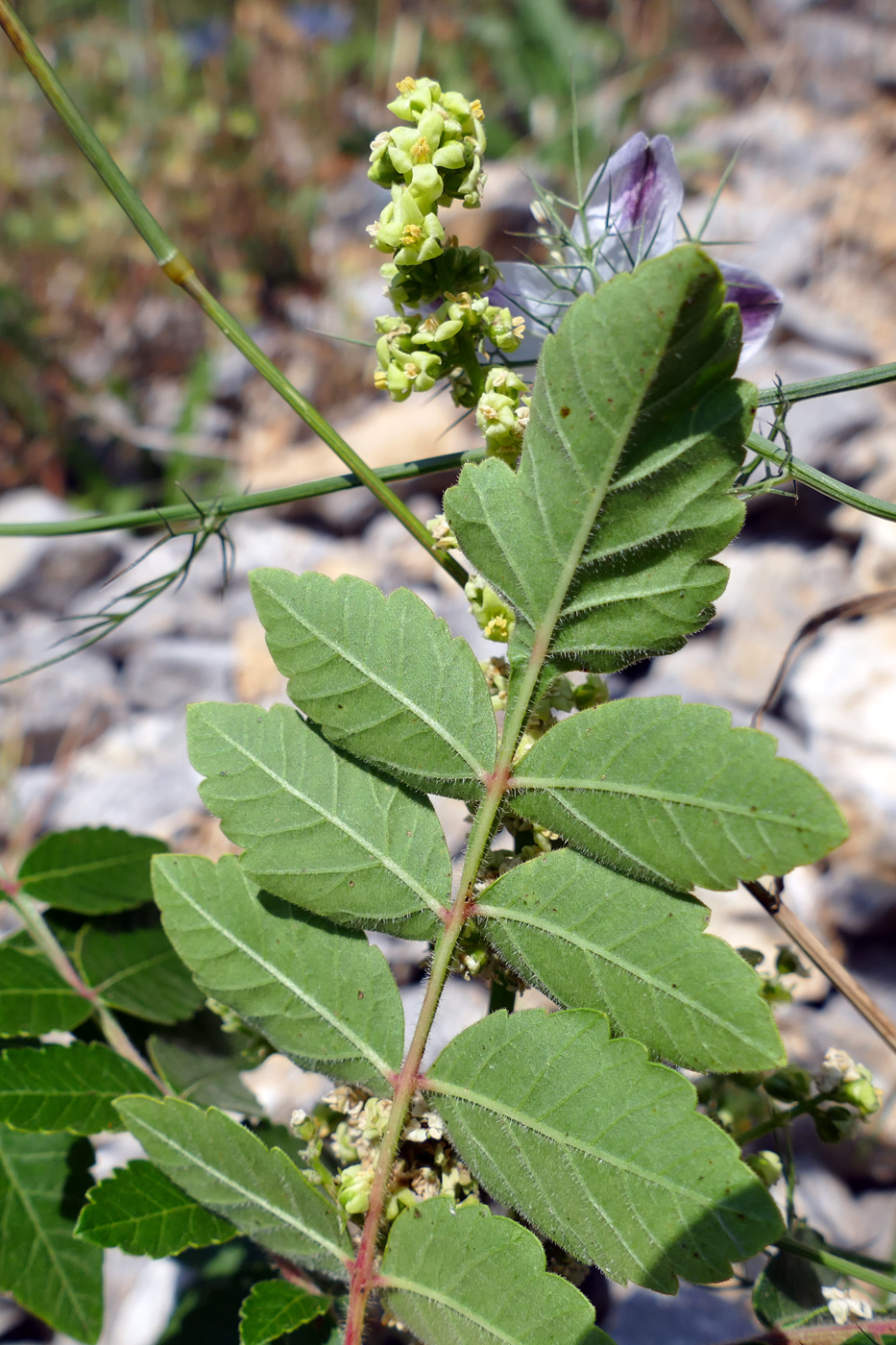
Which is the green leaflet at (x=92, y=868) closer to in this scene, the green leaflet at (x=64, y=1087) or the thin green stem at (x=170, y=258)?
the green leaflet at (x=64, y=1087)

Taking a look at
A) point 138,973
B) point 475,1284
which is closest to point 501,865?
point 475,1284

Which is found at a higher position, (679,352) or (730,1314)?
(679,352)

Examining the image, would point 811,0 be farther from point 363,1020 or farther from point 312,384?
point 363,1020

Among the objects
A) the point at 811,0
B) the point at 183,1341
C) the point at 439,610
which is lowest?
the point at 183,1341

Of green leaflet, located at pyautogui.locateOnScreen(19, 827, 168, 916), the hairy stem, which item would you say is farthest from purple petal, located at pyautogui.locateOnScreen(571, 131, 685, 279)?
the hairy stem

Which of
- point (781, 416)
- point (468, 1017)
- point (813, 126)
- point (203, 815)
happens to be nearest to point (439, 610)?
point (203, 815)

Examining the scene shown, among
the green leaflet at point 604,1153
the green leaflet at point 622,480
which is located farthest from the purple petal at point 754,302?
the green leaflet at point 604,1153

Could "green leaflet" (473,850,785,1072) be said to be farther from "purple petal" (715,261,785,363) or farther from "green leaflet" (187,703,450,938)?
"purple petal" (715,261,785,363)
